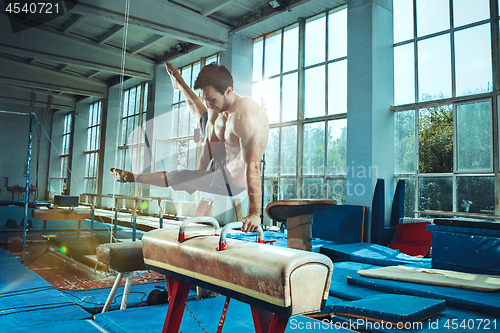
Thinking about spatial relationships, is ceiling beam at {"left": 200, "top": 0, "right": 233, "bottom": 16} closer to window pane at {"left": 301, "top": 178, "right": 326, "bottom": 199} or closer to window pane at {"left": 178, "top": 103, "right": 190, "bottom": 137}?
window pane at {"left": 178, "top": 103, "right": 190, "bottom": 137}

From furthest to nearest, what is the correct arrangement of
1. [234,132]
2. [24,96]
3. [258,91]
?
[24,96] < [258,91] < [234,132]

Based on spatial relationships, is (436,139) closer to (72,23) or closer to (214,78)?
(214,78)

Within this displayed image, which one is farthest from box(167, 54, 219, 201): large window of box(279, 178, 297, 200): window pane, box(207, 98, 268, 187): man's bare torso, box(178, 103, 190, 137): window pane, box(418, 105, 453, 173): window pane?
box(207, 98, 268, 187): man's bare torso

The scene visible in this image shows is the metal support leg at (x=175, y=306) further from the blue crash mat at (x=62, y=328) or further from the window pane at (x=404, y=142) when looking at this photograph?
the window pane at (x=404, y=142)

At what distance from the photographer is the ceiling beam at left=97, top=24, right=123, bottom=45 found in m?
9.68

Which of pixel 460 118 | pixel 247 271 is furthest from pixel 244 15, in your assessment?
pixel 247 271

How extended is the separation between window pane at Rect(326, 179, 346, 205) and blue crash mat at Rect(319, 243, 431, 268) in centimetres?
299

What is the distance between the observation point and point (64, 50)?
1034 centimetres

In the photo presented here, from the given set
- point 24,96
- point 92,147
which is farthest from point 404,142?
point 92,147

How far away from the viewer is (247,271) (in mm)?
1284

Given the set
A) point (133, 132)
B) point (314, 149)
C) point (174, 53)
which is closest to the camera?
point (314, 149)

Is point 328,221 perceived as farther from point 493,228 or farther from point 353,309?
point 353,309

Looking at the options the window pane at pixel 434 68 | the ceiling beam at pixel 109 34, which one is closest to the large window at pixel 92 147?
the ceiling beam at pixel 109 34

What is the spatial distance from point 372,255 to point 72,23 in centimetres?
959
